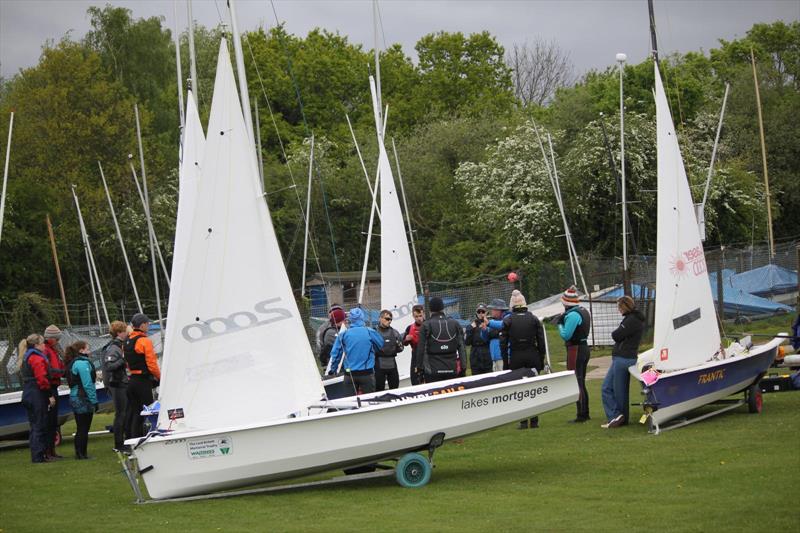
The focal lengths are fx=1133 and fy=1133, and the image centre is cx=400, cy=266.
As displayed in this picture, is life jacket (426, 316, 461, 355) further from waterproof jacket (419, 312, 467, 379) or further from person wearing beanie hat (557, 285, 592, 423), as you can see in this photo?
person wearing beanie hat (557, 285, 592, 423)

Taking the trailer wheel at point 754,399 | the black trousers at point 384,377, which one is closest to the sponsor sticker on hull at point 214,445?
the black trousers at point 384,377

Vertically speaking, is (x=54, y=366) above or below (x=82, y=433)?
above

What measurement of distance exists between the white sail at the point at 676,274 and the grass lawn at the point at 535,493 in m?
1.02

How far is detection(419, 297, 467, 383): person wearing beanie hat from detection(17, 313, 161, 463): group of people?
379 centimetres

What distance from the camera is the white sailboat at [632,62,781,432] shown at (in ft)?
48.9

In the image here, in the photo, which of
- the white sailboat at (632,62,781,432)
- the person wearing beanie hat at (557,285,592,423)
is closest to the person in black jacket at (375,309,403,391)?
the person wearing beanie hat at (557,285,592,423)

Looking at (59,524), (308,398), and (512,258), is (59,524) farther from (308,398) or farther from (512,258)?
(512,258)

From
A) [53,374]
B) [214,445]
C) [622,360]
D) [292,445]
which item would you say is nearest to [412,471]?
[292,445]

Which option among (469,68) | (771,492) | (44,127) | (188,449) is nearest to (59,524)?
(188,449)

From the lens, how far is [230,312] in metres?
12.5

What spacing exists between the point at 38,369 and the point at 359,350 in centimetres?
483

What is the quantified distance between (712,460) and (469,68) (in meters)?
61.3

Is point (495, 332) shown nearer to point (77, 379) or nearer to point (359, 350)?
point (359, 350)

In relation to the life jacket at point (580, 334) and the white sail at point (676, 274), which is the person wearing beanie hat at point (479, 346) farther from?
the white sail at point (676, 274)
